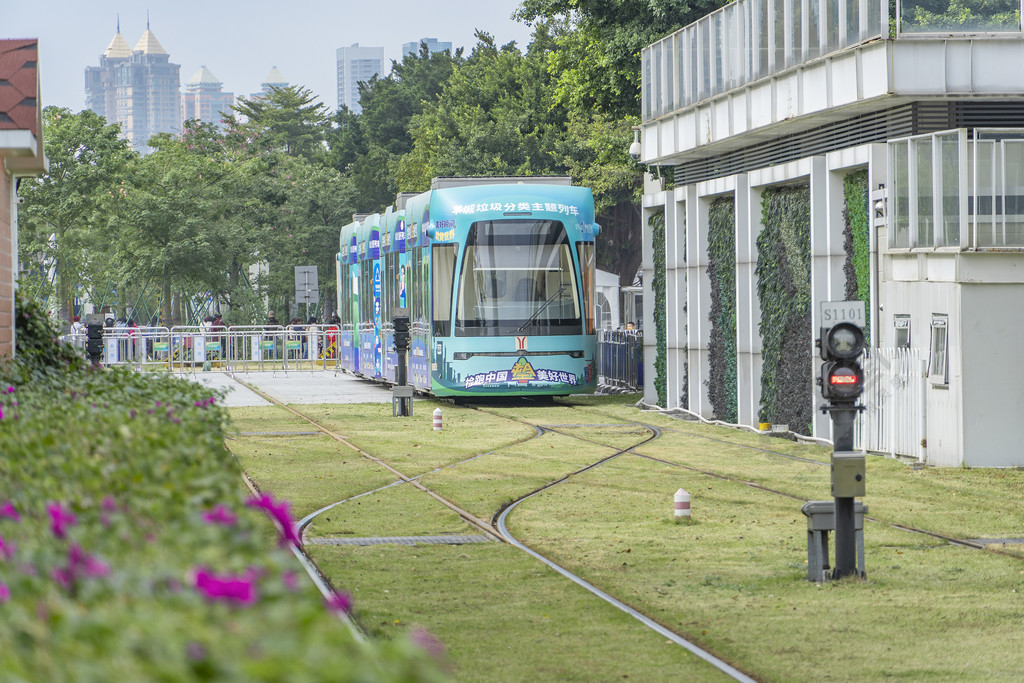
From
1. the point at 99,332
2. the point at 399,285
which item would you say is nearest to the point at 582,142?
the point at 399,285

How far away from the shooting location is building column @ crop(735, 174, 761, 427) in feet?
69.5

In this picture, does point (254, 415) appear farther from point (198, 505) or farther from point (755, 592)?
point (198, 505)

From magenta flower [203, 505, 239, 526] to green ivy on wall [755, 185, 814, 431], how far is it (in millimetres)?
16418

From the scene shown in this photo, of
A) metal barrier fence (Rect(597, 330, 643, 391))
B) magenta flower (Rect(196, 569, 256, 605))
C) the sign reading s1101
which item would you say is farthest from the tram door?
magenta flower (Rect(196, 569, 256, 605))

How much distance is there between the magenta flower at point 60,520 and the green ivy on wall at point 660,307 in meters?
22.2

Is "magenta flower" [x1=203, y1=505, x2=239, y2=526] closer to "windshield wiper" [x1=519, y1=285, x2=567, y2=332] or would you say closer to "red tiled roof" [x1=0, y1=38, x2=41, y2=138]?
"red tiled roof" [x1=0, y1=38, x2=41, y2=138]

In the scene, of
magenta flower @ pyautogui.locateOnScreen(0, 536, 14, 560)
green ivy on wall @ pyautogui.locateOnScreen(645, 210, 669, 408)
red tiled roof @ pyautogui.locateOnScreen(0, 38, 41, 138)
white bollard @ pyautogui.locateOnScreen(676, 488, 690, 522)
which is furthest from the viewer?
green ivy on wall @ pyautogui.locateOnScreen(645, 210, 669, 408)

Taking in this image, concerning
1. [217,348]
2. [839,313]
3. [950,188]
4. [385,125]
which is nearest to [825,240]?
[950,188]

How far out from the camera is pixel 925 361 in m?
16.2

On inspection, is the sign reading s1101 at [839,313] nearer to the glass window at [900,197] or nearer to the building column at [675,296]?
the glass window at [900,197]

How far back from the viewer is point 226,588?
9.15 feet

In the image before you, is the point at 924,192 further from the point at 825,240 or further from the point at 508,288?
the point at 508,288

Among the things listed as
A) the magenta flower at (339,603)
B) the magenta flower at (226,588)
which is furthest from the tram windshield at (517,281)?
the magenta flower at (226,588)

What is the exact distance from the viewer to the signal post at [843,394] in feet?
30.2
